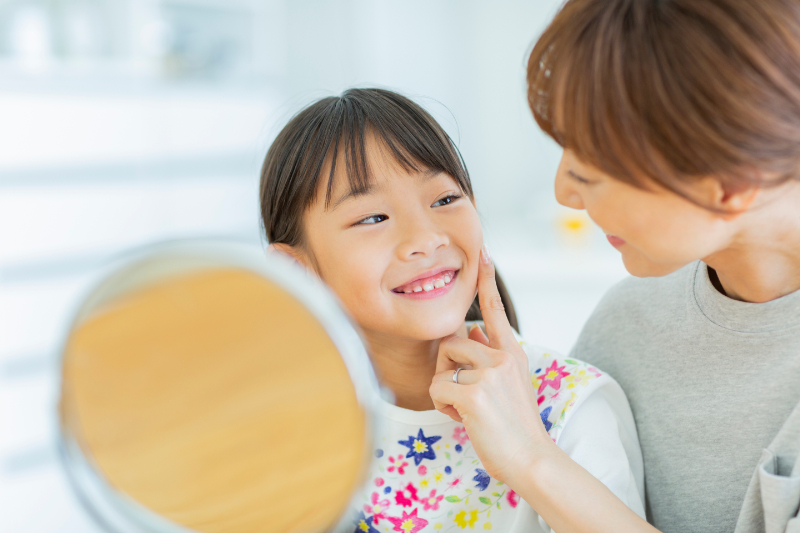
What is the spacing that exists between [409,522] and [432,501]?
4cm

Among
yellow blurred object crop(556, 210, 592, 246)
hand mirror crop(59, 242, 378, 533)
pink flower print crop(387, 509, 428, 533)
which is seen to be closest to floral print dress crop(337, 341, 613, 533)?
pink flower print crop(387, 509, 428, 533)

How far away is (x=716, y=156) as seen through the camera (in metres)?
0.64

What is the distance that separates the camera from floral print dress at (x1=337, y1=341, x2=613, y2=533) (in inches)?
37.8

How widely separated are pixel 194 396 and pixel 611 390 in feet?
2.39

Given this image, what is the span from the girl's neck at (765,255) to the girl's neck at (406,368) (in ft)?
1.32

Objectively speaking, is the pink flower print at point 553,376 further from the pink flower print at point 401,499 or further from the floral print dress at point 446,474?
the pink flower print at point 401,499

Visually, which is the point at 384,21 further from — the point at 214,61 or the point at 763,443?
the point at 763,443

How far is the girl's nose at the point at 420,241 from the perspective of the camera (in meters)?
0.92

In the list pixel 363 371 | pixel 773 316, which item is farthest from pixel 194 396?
pixel 773 316

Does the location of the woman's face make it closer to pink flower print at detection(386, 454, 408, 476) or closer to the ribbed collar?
the ribbed collar

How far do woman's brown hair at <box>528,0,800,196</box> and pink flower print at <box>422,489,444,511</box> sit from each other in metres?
0.56

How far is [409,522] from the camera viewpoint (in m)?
0.99

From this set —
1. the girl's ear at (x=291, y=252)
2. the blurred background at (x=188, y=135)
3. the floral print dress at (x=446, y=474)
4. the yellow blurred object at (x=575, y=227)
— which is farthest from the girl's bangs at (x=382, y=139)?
the yellow blurred object at (x=575, y=227)

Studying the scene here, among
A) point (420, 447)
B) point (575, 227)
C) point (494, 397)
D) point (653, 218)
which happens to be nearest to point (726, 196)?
point (653, 218)
